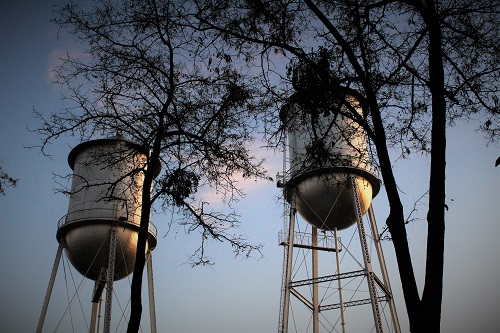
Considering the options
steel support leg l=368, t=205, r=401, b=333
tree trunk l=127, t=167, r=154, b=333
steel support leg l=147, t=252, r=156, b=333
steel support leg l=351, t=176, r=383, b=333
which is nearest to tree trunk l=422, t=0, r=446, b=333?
tree trunk l=127, t=167, r=154, b=333

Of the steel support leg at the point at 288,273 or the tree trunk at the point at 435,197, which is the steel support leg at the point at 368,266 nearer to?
the steel support leg at the point at 288,273

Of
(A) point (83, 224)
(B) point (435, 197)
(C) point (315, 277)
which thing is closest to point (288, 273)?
(C) point (315, 277)

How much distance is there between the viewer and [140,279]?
249 inches

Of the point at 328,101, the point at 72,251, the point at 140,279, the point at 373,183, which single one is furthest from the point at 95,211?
the point at 328,101

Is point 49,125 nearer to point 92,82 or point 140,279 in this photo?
point 92,82

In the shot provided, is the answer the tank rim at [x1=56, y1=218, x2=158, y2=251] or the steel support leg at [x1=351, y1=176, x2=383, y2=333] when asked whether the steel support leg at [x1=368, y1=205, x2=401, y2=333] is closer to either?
the steel support leg at [x1=351, y1=176, x2=383, y2=333]

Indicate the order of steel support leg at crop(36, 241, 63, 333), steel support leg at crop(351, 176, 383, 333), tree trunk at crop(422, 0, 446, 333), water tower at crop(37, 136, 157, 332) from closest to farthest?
tree trunk at crop(422, 0, 446, 333) < steel support leg at crop(351, 176, 383, 333) < steel support leg at crop(36, 241, 63, 333) < water tower at crop(37, 136, 157, 332)

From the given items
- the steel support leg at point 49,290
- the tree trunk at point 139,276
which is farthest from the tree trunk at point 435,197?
the steel support leg at point 49,290

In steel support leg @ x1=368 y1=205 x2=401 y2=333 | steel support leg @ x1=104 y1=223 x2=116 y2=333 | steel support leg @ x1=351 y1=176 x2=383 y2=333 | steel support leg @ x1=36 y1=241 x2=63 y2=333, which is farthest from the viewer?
steel support leg @ x1=36 y1=241 x2=63 y2=333

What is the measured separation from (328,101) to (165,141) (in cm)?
294

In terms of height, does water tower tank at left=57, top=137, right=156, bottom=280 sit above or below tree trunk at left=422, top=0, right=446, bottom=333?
above

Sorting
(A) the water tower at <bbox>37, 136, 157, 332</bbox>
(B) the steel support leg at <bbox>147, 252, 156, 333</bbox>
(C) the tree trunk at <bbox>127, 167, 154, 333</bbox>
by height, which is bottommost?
(C) the tree trunk at <bbox>127, 167, 154, 333</bbox>

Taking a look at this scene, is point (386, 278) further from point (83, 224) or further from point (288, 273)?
point (83, 224)

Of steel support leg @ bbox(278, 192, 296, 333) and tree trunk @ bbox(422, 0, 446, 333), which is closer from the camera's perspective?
tree trunk @ bbox(422, 0, 446, 333)
